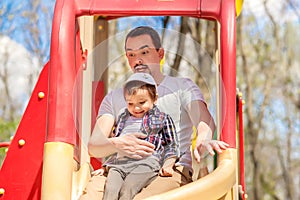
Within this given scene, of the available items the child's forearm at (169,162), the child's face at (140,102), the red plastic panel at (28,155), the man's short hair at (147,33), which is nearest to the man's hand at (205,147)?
the child's forearm at (169,162)

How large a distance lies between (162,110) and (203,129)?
0.62ft

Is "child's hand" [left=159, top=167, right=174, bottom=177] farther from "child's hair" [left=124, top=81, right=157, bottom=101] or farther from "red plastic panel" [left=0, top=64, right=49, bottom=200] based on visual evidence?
"red plastic panel" [left=0, top=64, right=49, bottom=200]

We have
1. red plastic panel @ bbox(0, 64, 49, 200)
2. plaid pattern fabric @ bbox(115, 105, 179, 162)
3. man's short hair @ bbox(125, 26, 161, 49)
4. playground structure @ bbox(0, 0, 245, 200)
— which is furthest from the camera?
red plastic panel @ bbox(0, 64, 49, 200)

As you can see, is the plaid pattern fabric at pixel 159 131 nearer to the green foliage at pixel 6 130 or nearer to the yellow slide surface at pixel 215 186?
the yellow slide surface at pixel 215 186

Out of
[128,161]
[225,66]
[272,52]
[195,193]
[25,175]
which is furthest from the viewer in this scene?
[272,52]

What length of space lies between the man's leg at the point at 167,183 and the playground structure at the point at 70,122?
142mm

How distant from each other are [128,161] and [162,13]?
2.39ft

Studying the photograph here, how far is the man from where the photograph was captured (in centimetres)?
227

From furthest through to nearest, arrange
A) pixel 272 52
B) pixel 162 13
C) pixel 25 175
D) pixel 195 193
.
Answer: pixel 272 52 < pixel 25 175 < pixel 162 13 < pixel 195 193

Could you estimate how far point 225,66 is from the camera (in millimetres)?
2426

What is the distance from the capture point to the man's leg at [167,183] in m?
2.23

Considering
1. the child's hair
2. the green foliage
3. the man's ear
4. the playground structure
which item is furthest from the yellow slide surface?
the green foliage

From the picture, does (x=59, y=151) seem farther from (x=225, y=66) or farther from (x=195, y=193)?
(x=225, y=66)

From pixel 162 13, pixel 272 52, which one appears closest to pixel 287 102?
pixel 272 52
